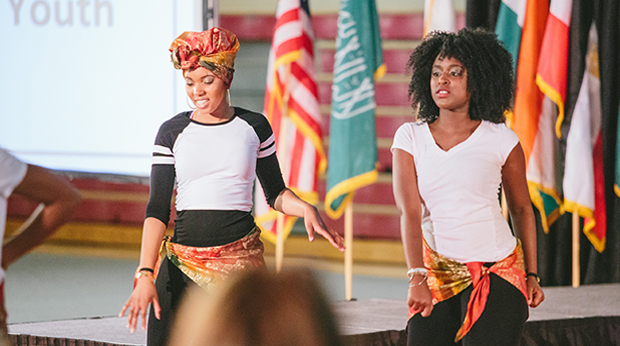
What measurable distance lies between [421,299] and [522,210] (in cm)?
39

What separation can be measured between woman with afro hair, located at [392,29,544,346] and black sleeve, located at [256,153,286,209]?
32cm

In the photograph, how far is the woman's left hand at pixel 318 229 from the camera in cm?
172

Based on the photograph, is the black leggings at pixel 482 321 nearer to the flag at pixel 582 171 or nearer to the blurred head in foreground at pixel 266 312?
the blurred head in foreground at pixel 266 312

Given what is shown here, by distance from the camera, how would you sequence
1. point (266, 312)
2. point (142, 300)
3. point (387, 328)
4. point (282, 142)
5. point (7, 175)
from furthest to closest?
1. point (282, 142)
2. point (387, 328)
3. point (142, 300)
4. point (7, 175)
5. point (266, 312)

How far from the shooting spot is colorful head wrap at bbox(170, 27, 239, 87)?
185 cm

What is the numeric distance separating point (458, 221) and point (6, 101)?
3978mm

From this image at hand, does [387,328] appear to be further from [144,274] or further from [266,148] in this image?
[144,274]

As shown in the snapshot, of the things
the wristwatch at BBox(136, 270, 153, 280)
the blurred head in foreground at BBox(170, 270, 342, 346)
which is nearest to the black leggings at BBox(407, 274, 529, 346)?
the wristwatch at BBox(136, 270, 153, 280)

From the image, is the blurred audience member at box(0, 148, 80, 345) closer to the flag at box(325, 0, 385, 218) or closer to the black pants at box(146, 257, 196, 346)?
the black pants at box(146, 257, 196, 346)

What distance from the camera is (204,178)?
1851 mm

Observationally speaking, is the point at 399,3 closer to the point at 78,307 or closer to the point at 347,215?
the point at 347,215

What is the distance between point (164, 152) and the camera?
187cm

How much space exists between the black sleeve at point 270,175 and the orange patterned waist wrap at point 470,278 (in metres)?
0.46

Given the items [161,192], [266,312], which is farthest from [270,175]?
[266,312]
